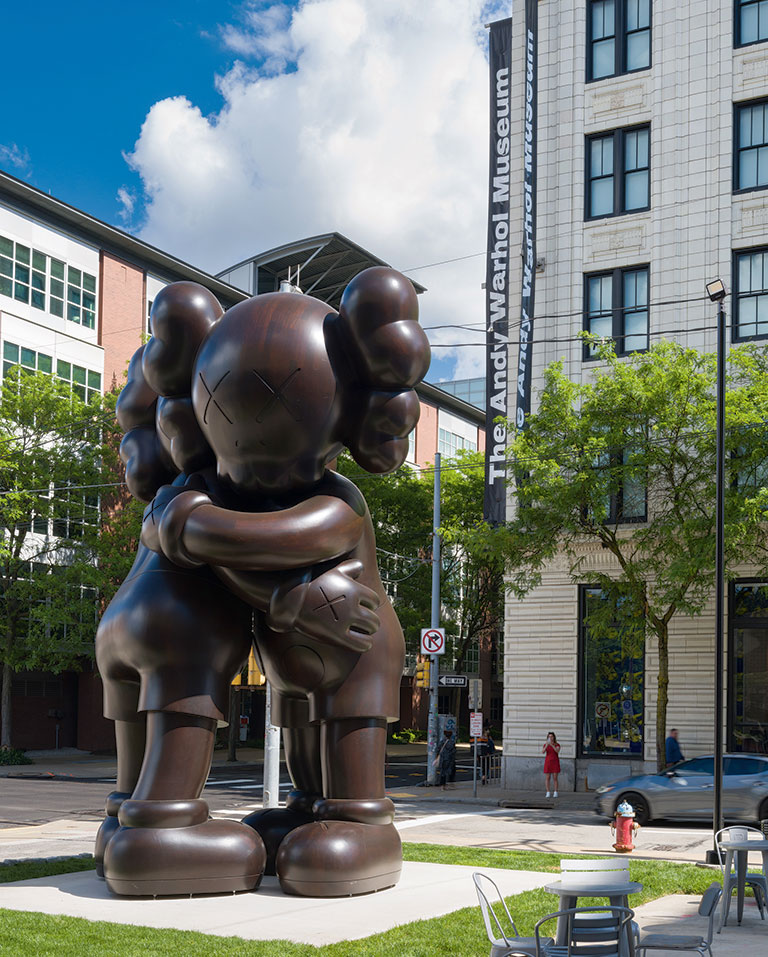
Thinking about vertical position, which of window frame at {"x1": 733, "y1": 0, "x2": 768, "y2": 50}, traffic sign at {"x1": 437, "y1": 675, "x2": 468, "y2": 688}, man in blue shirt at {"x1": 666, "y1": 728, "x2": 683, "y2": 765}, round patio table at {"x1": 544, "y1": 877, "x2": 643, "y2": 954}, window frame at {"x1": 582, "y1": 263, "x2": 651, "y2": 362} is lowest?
man in blue shirt at {"x1": 666, "y1": 728, "x2": 683, "y2": 765}

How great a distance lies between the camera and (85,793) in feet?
79.3

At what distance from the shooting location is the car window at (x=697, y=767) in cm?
1941

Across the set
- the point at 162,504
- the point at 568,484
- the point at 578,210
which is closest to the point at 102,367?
the point at 578,210

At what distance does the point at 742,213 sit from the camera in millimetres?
24922

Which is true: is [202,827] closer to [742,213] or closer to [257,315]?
[257,315]

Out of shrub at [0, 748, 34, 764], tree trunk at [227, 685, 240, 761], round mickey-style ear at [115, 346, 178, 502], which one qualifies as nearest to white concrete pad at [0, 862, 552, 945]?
round mickey-style ear at [115, 346, 178, 502]

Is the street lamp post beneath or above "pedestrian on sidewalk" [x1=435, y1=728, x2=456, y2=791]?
above

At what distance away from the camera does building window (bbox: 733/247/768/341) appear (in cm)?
2450

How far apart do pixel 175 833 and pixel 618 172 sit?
882 inches

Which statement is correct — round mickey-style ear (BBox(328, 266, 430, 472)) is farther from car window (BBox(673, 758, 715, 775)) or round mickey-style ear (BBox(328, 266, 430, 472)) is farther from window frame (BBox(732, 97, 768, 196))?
window frame (BBox(732, 97, 768, 196))

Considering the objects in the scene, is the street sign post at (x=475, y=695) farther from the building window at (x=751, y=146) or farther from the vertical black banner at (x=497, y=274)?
the building window at (x=751, y=146)

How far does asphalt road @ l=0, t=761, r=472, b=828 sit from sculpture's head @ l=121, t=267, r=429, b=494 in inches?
476

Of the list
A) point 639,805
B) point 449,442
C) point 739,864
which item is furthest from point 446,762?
point 449,442

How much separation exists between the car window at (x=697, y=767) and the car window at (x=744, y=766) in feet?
0.90
